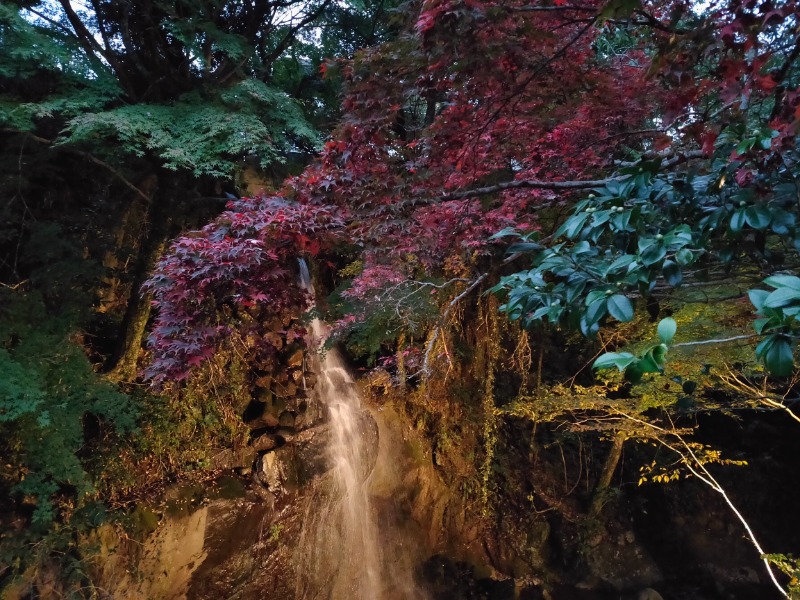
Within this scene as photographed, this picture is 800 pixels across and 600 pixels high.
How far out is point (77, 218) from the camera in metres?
5.37

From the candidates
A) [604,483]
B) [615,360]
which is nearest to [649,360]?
[615,360]

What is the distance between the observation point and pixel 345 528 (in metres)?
6.48

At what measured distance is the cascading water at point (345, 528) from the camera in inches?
240

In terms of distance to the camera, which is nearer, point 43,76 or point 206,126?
point 206,126

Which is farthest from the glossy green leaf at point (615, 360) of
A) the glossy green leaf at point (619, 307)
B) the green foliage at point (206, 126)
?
the green foliage at point (206, 126)

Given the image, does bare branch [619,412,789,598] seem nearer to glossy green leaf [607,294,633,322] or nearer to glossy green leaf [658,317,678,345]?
glossy green leaf [607,294,633,322]

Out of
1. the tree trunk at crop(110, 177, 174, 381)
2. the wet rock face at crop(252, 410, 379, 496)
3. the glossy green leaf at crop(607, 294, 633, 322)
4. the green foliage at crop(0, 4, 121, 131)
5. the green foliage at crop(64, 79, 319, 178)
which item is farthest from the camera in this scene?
the wet rock face at crop(252, 410, 379, 496)

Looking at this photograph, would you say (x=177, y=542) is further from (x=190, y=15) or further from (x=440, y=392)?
(x=190, y=15)

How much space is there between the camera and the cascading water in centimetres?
610

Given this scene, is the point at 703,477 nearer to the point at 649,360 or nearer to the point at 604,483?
the point at 604,483

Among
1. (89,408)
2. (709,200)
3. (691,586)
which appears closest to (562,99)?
(709,200)

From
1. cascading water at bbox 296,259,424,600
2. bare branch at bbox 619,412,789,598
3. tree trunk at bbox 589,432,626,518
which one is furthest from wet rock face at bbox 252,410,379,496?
bare branch at bbox 619,412,789,598

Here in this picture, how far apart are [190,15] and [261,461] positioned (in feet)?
19.7

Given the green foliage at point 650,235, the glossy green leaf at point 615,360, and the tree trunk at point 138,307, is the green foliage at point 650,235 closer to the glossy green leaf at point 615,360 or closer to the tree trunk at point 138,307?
the glossy green leaf at point 615,360
